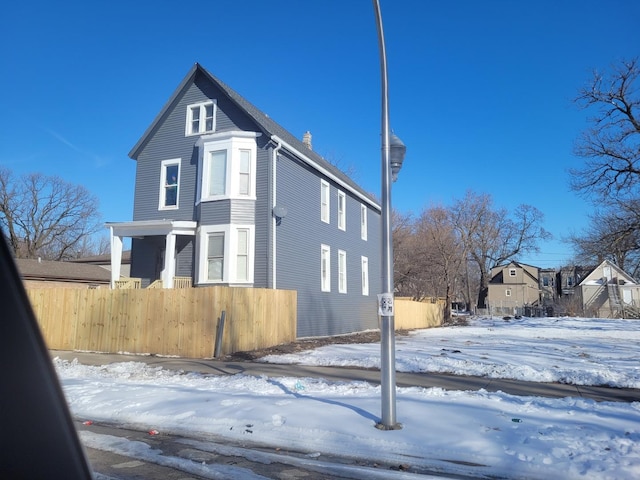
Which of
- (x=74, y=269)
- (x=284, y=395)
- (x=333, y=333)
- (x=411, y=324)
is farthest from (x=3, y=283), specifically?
(x=74, y=269)

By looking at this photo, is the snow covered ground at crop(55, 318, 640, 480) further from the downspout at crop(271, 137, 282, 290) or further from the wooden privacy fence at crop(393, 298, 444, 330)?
the wooden privacy fence at crop(393, 298, 444, 330)

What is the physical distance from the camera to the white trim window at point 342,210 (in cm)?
2333

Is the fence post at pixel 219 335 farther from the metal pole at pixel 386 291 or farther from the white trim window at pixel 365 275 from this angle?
the white trim window at pixel 365 275

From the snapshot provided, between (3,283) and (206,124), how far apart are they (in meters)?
17.8

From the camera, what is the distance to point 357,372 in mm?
10781

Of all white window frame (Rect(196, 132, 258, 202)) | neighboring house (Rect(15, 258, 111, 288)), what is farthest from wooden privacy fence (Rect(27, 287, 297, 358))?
neighboring house (Rect(15, 258, 111, 288))

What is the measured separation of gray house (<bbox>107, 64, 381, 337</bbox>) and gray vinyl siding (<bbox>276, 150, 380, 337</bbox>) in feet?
0.14

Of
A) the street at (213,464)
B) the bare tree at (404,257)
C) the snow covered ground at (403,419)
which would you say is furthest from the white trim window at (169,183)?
the bare tree at (404,257)

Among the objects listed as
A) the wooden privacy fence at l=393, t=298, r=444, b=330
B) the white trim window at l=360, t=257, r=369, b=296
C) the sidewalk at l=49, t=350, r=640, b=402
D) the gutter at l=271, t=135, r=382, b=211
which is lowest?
the sidewalk at l=49, t=350, r=640, b=402

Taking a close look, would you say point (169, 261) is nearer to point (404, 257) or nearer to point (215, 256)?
point (215, 256)

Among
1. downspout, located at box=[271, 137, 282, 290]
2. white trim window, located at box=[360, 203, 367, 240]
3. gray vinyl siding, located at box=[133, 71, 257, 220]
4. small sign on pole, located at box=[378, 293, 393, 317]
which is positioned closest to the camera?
small sign on pole, located at box=[378, 293, 393, 317]

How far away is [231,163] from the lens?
1706cm

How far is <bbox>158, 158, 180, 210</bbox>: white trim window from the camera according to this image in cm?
1862

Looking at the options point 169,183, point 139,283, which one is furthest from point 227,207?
point 139,283
